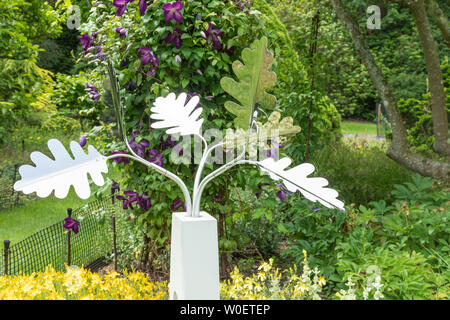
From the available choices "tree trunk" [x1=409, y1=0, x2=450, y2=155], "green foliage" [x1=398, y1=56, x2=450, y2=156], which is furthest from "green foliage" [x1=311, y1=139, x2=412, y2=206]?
"green foliage" [x1=398, y1=56, x2=450, y2=156]

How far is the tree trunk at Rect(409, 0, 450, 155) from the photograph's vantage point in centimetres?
355

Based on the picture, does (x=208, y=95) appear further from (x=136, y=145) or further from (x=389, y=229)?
(x=389, y=229)

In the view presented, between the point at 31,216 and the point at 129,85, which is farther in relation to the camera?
the point at 31,216

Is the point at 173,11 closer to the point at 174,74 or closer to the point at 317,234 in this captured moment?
the point at 174,74

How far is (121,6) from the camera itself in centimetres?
238

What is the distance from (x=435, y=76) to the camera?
368 centimetres

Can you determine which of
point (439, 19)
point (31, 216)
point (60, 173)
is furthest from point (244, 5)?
point (31, 216)

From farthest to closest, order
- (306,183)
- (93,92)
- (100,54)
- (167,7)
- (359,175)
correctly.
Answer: (359,175)
(93,92)
(100,54)
(167,7)
(306,183)

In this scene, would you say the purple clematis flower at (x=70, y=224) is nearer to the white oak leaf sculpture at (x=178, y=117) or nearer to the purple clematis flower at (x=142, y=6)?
the white oak leaf sculpture at (x=178, y=117)

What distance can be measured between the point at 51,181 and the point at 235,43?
1.35m

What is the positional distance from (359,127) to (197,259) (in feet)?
44.7

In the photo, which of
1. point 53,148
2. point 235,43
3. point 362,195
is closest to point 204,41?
point 235,43

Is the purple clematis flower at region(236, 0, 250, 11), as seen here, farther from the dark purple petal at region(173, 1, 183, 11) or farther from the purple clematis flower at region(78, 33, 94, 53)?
the purple clematis flower at region(78, 33, 94, 53)

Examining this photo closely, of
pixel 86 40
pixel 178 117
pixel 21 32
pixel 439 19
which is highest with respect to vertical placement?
pixel 21 32
